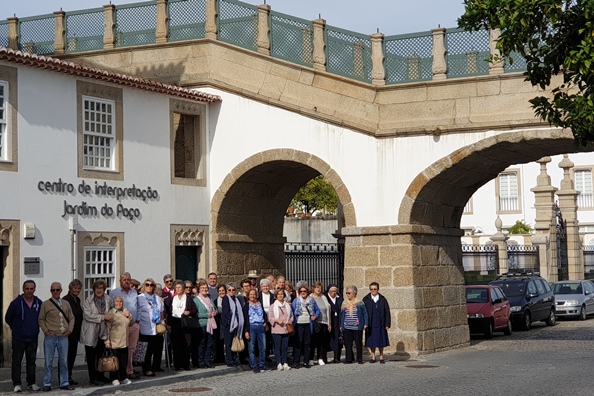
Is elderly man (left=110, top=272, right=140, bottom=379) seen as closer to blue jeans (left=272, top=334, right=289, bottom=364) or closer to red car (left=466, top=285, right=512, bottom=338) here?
blue jeans (left=272, top=334, right=289, bottom=364)

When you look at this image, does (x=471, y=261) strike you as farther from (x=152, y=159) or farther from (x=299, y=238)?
(x=152, y=159)

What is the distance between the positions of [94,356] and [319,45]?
8.66 metres

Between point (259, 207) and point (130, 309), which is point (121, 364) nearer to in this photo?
point (130, 309)

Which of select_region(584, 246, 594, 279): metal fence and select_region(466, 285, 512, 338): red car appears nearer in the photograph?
select_region(466, 285, 512, 338): red car

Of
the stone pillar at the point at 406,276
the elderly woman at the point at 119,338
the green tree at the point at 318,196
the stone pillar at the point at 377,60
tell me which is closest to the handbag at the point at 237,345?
the elderly woman at the point at 119,338

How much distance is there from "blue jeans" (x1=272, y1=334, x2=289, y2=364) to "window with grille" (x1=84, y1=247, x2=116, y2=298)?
346 centimetres

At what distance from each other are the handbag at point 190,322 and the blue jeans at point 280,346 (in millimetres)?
1359

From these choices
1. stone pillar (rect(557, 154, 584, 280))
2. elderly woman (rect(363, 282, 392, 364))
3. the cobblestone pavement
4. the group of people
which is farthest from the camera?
stone pillar (rect(557, 154, 584, 280))

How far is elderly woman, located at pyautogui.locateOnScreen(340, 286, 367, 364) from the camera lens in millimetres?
20219

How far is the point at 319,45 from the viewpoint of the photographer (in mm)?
22594

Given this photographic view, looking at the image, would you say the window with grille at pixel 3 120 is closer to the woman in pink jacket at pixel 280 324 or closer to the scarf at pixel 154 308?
the scarf at pixel 154 308

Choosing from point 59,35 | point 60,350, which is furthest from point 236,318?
point 59,35

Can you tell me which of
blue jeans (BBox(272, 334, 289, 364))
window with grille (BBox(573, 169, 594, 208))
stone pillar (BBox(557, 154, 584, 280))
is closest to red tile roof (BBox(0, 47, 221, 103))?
blue jeans (BBox(272, 334, 289, 364))

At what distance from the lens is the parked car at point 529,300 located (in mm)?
29500
